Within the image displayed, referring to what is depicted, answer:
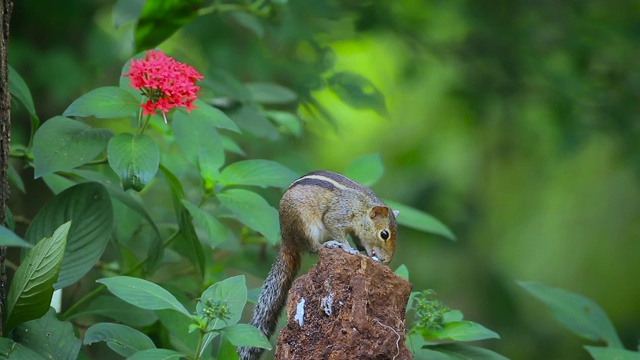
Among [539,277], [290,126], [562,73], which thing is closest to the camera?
[290,126]

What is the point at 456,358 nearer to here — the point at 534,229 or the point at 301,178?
the point at 301,178

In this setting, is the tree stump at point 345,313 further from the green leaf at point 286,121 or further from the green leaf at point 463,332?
the green leaf at point 286,121

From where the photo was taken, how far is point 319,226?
77.3 inches

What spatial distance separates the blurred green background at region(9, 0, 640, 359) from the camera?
11.4 ft

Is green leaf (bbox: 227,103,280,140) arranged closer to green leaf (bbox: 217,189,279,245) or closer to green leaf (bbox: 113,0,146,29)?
green leaf (bbox: 113,0,146,29)

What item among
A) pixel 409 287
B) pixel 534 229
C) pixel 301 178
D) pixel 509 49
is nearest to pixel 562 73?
pixel 509 49

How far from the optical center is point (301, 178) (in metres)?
1.98

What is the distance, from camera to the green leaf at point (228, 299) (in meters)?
1.46

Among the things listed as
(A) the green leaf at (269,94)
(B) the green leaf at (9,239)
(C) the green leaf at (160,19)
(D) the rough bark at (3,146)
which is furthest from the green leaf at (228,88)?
(B) the green leaf at (9,239)

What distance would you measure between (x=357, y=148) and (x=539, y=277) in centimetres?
146

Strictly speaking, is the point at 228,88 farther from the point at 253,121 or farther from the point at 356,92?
the point at 356,92

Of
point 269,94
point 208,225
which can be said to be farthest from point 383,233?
point 269,94

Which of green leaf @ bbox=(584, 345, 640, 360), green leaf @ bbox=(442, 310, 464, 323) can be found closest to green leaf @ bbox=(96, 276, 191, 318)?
green leaf @ bbox=(442, 310, 464, 323)

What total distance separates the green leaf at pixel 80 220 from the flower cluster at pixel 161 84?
227mm
